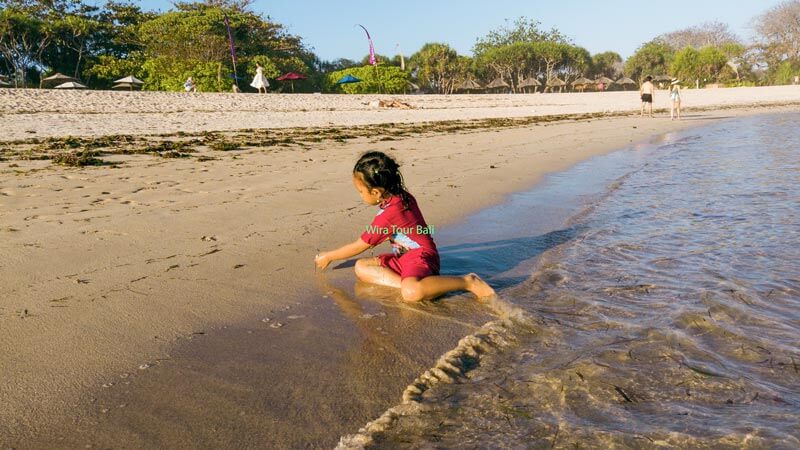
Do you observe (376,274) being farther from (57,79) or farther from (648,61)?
(648,61)

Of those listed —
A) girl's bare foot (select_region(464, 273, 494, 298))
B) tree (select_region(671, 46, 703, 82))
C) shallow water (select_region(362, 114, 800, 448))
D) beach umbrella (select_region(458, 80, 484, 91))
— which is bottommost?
shallow water (select_region(362, 114, 800, 448))

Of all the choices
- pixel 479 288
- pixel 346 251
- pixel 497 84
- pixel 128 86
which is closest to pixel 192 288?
pixel 346 251

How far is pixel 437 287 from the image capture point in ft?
11.1

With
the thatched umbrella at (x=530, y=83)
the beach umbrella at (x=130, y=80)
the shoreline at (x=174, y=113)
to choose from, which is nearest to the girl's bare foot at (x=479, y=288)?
the shoreline at (x=174, y=113)

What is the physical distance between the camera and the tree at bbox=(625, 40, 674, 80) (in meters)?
66.1

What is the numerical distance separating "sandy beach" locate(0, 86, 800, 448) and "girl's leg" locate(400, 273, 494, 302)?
3.8 inches

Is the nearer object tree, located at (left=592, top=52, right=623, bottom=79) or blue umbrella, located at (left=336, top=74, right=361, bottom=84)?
blue umbrella, located at (left=336, top=74, right=361, bottom=84)

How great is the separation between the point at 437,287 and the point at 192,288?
1437 millimetres

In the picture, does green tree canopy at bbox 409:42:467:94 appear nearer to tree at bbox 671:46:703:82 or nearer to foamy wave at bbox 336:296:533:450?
tree at bbox 671:46:703:82

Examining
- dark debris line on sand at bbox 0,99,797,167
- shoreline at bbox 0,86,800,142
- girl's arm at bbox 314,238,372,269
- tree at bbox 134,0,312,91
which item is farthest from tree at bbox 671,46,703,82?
girl's arm at bbox 314,238,372,269

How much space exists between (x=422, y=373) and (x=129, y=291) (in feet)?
6.01

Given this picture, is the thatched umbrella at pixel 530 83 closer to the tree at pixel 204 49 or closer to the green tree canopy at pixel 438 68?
the green tree canopy at pixel 438 68

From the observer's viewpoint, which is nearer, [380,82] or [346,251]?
[346,251]

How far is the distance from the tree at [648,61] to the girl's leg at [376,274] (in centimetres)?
6977
